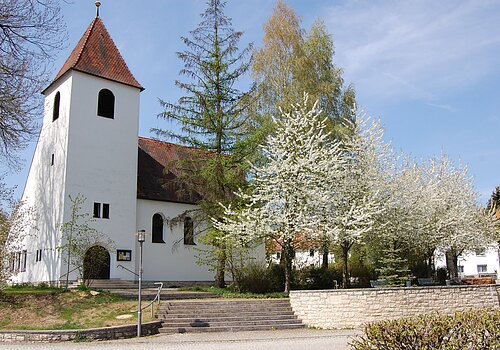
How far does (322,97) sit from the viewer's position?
105 feet

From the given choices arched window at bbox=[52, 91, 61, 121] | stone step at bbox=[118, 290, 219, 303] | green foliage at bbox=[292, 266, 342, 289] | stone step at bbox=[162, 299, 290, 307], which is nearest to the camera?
stone step at bbox=[162, 299, 290, 307]

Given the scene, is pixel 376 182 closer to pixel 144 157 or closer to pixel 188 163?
pixel 188 163

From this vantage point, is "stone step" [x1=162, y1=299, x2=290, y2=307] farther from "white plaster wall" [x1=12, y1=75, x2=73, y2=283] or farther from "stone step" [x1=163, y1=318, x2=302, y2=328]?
"white plaster wall" [x1=12, y1=75, x2=73, y2=283]

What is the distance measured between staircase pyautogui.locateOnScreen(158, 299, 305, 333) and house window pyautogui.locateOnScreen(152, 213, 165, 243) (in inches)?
454

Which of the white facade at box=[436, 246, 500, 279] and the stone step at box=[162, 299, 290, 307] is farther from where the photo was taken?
the white facade at box=[436, 246, 500, 279]

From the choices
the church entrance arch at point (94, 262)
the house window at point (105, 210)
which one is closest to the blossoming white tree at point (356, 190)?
the church entrance arch at point (94, 262)

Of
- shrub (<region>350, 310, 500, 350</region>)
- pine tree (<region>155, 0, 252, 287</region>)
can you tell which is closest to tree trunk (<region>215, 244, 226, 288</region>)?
pine tree (<region>155, 0, 252, 287</region>)

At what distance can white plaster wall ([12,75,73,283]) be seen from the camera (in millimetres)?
26094

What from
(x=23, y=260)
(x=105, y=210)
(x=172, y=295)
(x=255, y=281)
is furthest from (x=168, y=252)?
(x=255, y=281)

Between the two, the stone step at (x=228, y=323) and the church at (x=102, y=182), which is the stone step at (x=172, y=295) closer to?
the stone step at (x=228, y=323)

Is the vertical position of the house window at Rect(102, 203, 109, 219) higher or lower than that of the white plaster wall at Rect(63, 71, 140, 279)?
lower

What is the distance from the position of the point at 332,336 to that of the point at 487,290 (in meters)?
7.72

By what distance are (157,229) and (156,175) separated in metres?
3.51

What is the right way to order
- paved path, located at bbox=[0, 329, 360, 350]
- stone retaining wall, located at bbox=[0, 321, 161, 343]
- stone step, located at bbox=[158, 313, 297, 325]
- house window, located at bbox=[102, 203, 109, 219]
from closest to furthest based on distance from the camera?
paved path, located at bbox=[0, 329, 360, 350]
stone retaining wall, located at bbox=[0, 321, 161, 343]
stone step, located at bbox=[158, 313, 297, 325]
house window, located at bbox=[102, 203, 109, 219]
